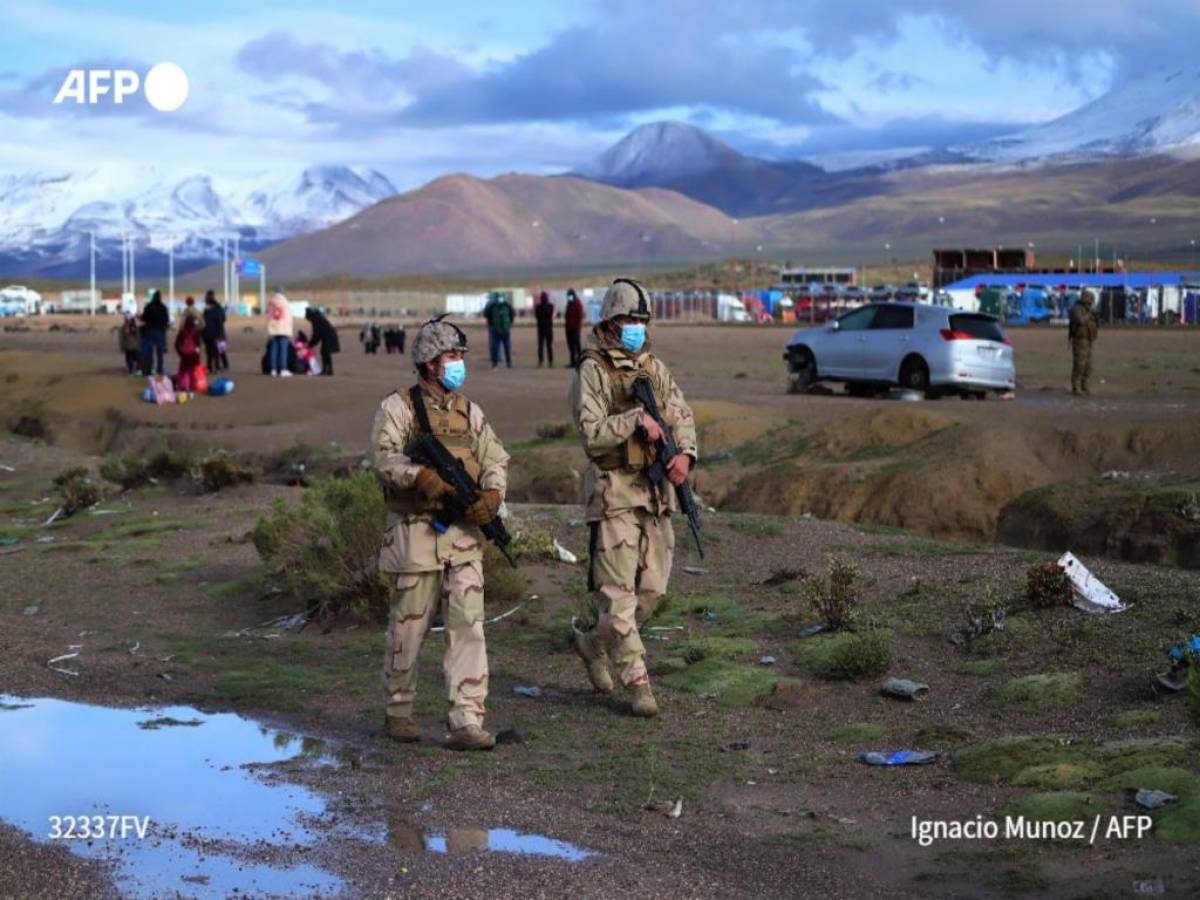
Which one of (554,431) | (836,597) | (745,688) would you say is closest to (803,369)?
(554,431)

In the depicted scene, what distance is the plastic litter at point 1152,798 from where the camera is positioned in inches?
312

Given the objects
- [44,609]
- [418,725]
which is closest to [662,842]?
[418,725]

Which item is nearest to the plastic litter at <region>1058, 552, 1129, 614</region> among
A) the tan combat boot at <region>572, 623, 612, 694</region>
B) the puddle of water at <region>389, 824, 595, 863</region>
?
the tan combat boot at <region>572, 623, 612, 694</region>

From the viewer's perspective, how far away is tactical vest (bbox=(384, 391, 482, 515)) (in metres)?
9.32

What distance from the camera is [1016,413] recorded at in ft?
84.2

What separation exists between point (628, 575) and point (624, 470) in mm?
511

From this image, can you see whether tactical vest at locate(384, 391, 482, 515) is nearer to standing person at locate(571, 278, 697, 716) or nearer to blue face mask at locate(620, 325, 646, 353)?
standing person at locate(571, 278, 697, 716)

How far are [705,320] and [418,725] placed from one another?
81438 mm

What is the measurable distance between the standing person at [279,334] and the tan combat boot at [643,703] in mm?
25089

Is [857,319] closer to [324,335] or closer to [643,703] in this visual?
[324,335]

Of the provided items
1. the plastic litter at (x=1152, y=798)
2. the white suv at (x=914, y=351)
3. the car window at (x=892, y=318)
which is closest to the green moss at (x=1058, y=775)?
the plastic litter at (x=1152, y=798)

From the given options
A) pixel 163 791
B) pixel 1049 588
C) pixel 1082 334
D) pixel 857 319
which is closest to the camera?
pixel 163 791

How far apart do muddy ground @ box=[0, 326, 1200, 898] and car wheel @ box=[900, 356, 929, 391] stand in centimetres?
873

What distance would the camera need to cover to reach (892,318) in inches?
1246
